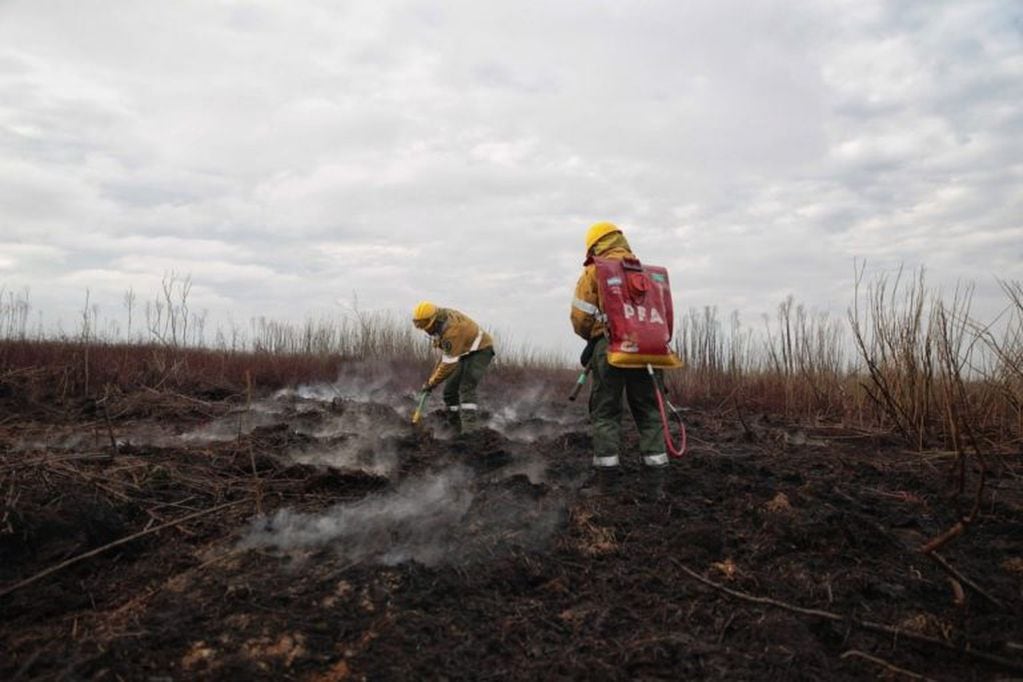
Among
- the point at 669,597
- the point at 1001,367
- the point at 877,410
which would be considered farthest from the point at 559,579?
the point at 877,410

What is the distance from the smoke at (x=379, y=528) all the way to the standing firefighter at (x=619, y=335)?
3.97ft

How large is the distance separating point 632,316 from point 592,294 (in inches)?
19.3

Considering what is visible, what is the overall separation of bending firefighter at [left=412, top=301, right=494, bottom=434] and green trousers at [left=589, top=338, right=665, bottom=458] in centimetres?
264

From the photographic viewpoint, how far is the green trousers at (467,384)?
756cm

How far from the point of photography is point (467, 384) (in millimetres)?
7770

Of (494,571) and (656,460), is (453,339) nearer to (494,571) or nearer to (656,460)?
(656,460)

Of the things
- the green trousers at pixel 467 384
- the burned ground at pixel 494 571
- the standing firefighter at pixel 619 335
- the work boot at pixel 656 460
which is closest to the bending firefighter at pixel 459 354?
the green trousers at pixel 467 384

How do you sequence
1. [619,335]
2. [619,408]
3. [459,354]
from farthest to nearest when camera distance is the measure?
[459,354] → [619,408] → [619,335]

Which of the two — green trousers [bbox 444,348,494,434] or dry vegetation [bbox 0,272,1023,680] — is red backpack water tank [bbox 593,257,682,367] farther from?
green trousers [bbox 444,348,494,434]

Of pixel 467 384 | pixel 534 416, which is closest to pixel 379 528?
pixel 467 384

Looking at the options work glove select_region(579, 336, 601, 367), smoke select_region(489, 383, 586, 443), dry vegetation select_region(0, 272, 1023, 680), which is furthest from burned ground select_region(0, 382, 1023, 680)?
smoke select_region(489, 383, 586, 443)

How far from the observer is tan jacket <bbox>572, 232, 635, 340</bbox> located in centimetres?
518

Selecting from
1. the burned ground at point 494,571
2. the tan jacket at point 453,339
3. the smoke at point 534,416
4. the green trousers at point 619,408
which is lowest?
the burned ground at point 494,571

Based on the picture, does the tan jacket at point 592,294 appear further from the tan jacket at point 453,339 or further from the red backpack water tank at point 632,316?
the tan jacket at point 453,339
